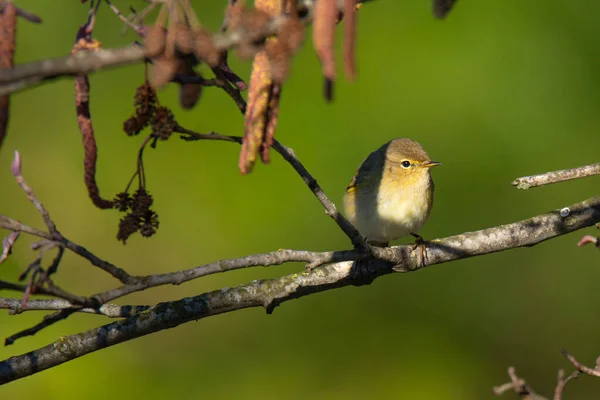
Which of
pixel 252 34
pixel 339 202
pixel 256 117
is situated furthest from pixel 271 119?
pixel 339 202

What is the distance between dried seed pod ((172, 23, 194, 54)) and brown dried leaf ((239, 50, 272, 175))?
246 mm

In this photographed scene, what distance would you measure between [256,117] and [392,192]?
3.06 metres

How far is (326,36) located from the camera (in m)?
1.21

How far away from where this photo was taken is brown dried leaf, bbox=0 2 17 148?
1.48 m

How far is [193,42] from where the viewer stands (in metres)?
1.31

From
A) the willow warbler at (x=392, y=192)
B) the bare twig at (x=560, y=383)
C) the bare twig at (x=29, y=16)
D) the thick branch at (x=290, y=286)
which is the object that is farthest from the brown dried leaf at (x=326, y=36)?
the willow warbler at (x=392, y=192)

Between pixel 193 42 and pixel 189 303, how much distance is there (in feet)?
5.35

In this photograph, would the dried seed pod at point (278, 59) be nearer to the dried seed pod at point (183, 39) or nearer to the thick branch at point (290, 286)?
the dried seed pod at point (183, 39)

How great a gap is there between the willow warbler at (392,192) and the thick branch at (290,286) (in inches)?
47.1

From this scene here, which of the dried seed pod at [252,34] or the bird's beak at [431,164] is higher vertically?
the bird's beak at [431,164]

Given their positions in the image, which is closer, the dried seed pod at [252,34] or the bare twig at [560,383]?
the dried seed pod at [252,34]

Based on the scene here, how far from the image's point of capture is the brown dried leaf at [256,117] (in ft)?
5.16

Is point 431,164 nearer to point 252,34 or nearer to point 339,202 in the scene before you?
point 339,202

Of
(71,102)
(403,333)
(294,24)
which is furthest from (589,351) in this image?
(294,24)
